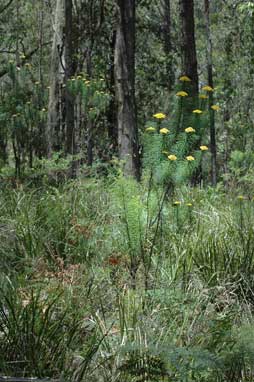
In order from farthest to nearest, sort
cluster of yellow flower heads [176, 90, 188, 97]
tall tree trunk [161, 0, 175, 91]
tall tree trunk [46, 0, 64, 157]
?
tall tree trunk [161, 0, 175, 91] → tall tree trunk [46, 0, 64, 157] → cluster of yellow flower heads [176, 90, 188, 97]

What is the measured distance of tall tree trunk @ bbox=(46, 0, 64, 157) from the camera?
12.4 metres

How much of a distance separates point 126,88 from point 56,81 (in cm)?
212

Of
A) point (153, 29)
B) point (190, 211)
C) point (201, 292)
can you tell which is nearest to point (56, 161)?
point (190, 211)

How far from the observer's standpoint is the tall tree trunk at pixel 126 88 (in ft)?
35.7

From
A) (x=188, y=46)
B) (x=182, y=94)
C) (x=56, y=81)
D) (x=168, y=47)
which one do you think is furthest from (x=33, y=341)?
(x=168, y=47)

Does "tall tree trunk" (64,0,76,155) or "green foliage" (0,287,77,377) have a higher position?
"tall tree trunk" (64,0,76,155)

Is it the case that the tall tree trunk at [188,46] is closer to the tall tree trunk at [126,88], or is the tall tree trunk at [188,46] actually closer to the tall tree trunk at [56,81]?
the tall tree trunk at [126,88]

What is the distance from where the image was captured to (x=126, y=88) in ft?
36.5

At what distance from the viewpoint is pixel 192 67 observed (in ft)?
38.8

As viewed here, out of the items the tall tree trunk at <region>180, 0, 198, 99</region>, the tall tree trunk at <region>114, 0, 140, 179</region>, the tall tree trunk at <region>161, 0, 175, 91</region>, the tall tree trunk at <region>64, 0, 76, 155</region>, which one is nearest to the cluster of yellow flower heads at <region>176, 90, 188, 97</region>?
the tall tree trunk at <region>64, 0, 76, 155</region>

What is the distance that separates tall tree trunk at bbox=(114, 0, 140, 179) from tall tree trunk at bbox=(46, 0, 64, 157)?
4.56ft

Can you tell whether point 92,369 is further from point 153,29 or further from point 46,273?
point 153,29

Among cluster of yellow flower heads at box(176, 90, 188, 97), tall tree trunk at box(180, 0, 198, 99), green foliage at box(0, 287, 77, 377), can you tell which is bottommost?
green foliage at box(0, 287, 77, 377)

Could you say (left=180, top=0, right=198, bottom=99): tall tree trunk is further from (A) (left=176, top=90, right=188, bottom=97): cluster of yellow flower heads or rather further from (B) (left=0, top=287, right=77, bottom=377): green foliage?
(B) (left=0, top=287, right=77, bottom=377): green foliage
